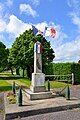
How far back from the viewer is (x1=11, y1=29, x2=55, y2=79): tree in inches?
1372

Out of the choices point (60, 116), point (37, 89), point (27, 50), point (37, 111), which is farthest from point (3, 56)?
point (60, 116)

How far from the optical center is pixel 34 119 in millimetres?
8797

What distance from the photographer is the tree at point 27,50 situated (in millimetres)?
34844

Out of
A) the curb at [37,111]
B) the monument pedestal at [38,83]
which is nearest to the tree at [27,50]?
the monument pedestal at [38,83]

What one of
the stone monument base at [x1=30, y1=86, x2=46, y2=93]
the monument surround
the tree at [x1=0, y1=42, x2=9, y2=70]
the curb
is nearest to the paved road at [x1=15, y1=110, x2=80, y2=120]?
the curb

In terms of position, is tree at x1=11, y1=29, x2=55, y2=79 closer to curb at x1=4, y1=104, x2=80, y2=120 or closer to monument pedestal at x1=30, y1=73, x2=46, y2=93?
monument pedestal at x1=30, y1=73, x2=46, y2=93

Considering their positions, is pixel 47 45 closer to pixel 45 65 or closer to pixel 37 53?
pixel 45 65

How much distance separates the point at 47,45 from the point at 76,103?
26.9 metres

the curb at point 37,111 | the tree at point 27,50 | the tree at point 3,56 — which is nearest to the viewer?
the curb at point 37,111

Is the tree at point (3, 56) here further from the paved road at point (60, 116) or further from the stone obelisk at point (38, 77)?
the paved road at point (60, 116)

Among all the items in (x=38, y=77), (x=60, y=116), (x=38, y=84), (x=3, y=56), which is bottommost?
(x=60, y=116)

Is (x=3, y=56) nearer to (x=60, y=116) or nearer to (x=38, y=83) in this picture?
(x=38, y=83)

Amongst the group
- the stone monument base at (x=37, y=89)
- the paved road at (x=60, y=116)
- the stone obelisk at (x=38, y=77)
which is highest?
the stone obelisk at (x=38, y=77)

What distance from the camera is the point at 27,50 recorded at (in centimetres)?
3547
